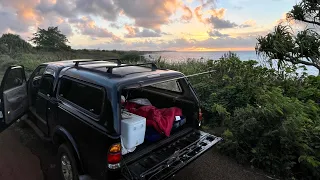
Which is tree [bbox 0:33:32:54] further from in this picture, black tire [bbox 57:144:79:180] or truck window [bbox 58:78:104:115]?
Answer: black tire [bbox 57:144:79:180]

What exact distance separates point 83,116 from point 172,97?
62.9 inches

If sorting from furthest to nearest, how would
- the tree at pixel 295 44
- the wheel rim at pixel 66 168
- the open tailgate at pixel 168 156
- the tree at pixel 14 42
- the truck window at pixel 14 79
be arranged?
the tree at pixel 14 42 < the tree at pixel 295 44 < the truck window at pixel 14 79 < the wheel rim at pixel 66 168 < the open tailgate at pixel 168 156

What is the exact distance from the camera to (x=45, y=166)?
13.0 ft

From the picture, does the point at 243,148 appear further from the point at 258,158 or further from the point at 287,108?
the point at 287,108

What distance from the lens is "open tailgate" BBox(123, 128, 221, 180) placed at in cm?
265

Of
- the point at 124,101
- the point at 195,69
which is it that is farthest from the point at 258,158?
the point at 195,69

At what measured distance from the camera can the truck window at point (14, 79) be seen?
454 centimetres

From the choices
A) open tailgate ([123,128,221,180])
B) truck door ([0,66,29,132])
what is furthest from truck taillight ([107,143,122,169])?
truck door ([0,66,29,132])

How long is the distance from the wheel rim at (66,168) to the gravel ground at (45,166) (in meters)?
0.47

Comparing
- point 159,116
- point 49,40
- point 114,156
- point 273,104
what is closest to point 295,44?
point 273,104

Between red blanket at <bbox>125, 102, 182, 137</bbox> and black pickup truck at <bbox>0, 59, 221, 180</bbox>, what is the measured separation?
0.16 meters

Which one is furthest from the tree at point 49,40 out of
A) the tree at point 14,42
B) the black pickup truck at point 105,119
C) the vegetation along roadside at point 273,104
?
the black pickup truck at point 105,119

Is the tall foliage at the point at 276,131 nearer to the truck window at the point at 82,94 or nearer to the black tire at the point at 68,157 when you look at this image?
the truck window at the point at 82,94

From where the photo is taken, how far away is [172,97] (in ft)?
12.9
